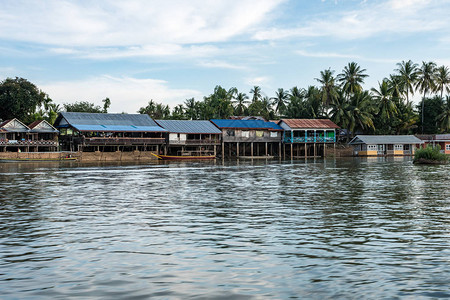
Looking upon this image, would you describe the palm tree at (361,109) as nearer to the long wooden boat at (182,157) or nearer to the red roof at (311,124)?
the red roof at (311,124)

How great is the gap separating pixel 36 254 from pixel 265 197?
454 inches

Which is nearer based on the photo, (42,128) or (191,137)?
(42,128)

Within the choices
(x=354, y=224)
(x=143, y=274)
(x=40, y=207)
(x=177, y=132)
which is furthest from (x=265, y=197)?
(x=177, y=132)

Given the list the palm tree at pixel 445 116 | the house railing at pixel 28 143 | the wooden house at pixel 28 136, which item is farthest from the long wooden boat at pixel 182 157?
the palm tree at pixel 445 116

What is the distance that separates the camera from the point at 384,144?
81.8 metres

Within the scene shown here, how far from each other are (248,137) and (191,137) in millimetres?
9705

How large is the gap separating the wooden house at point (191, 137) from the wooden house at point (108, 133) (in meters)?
1.47

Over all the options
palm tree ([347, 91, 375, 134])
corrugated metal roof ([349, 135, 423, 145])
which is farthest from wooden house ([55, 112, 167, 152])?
corrugated metal roof ([349, 135, 423, 145])

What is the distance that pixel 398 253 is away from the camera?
9297 millimetres

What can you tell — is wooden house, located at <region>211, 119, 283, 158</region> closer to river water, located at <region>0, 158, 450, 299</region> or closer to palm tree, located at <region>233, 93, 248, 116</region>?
palm tree, located at <region>233, 93, 248, 116</region>

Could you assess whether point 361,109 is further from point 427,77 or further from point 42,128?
point 42,128

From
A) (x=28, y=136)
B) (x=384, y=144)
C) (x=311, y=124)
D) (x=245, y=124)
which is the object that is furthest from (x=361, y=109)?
(x=28, y=136)

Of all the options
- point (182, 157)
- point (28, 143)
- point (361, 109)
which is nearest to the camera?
point (28, 143)

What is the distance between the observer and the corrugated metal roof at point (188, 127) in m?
70.4
